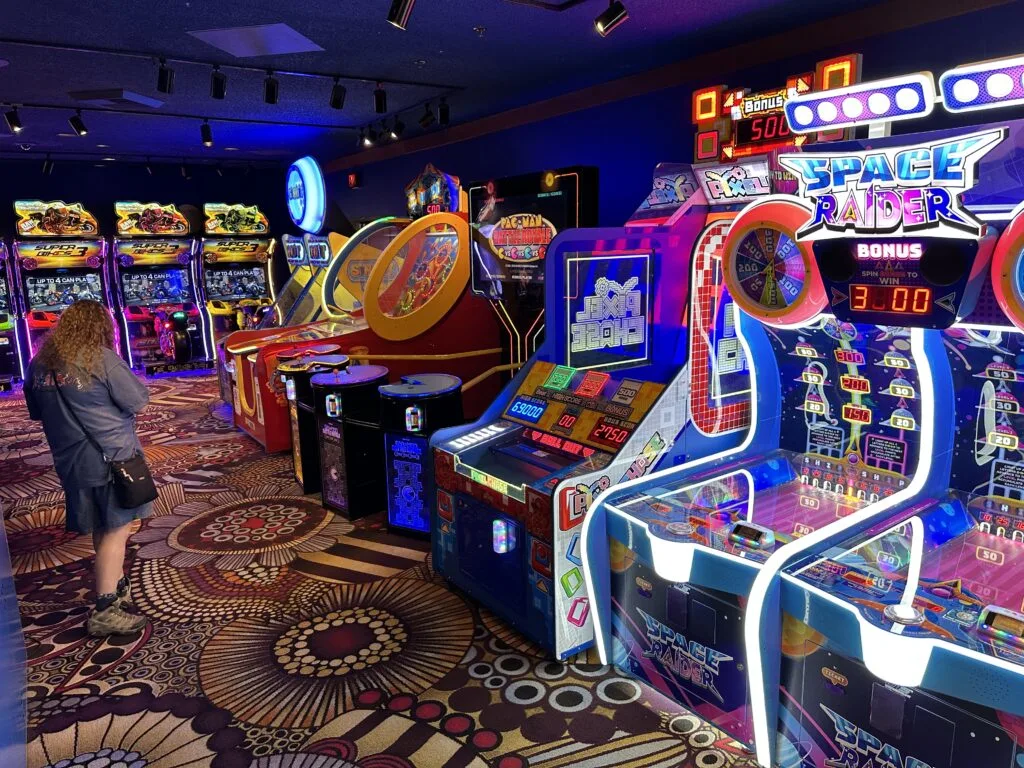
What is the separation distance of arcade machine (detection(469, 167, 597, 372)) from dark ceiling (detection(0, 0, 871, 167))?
2.70 feet

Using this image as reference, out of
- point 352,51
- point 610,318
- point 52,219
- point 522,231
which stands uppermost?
point 352,51

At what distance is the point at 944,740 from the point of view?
1.72m

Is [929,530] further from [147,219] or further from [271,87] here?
[147,219]

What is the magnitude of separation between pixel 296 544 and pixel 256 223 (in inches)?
268

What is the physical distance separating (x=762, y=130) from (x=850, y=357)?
0.91m

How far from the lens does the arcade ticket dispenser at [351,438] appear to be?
169 inches

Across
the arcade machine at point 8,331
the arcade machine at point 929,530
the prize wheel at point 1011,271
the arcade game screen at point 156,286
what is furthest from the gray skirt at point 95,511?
the arcade game screen at point 156,286

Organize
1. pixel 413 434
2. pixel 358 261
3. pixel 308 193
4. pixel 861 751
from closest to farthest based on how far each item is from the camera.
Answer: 1. pixel 861 751
2. pixel 413 434
3. pixel 358 261
4. pixel 308 193

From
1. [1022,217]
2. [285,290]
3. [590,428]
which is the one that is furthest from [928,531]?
[285,290]

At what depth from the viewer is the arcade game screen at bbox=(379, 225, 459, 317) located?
17.9ft

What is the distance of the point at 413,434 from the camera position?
3.90m

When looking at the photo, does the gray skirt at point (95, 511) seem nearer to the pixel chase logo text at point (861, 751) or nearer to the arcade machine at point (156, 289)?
the pixel chase logo text at point (861, 751)

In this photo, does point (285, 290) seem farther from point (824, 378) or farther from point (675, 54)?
point (824, 378)

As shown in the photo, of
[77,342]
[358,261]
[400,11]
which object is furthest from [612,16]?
[358,261]
